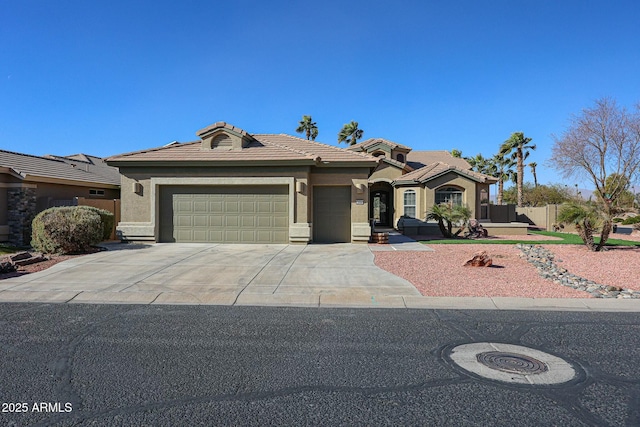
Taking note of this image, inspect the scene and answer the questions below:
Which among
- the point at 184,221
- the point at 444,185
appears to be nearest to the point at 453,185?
the point at 444,185

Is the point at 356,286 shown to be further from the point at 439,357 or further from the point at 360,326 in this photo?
the point at 439,357

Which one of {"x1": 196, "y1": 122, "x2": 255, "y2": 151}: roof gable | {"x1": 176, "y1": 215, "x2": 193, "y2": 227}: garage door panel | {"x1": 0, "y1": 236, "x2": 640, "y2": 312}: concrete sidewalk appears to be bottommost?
{"x1": 0, "y1": 236, "x2": 640, "y2": 312}: concrete sidewalk

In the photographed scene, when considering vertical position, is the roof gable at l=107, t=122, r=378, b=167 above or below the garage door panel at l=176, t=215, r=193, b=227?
above

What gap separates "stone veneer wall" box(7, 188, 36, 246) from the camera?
15.8 m

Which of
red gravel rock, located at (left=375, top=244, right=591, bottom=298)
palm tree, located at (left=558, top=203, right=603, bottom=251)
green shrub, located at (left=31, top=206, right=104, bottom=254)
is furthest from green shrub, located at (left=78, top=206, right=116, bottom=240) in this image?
palm tree, located at (left=558, top=203, right=603, bottom=251)

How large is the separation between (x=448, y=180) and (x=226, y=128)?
1354cm

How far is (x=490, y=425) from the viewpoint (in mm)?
3092

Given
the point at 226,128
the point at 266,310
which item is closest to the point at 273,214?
the point at 226,128

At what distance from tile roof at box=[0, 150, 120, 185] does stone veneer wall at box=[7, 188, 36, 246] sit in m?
0.86

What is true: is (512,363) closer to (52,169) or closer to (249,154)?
(249,154)

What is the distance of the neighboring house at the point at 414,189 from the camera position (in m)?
23.2

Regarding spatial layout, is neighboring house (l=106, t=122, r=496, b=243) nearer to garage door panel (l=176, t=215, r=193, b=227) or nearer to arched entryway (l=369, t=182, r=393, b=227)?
garage door panel (l=176, t=215, r=193, b=227)

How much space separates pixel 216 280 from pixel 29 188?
1264 cm

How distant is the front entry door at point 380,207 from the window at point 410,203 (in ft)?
9.37
